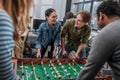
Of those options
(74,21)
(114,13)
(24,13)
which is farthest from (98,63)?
(74,21)

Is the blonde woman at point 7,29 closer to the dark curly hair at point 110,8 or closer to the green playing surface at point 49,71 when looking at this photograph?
the dark curly hair at point 110,8

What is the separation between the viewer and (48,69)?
2.74 meters

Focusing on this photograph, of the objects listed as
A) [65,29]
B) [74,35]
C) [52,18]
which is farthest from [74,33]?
[52,18]

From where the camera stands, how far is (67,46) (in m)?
4.25

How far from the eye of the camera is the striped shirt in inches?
28.7

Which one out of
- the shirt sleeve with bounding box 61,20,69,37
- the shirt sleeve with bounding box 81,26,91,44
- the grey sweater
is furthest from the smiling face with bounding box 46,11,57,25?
the grey sweater

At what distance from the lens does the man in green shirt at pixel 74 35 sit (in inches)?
159

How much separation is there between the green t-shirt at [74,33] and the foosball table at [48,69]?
1038 mm

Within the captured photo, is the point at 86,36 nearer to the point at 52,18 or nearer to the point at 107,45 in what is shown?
the point at 52,18

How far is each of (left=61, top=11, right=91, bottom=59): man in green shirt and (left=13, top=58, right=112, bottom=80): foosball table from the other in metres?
0.99

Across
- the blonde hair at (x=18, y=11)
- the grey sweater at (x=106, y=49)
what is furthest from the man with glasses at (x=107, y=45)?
the blonde hair at (x=18, y=11)

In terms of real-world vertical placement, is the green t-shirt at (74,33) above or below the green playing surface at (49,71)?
above

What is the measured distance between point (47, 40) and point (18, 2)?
3.40m

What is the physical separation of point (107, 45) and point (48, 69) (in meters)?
1.25
